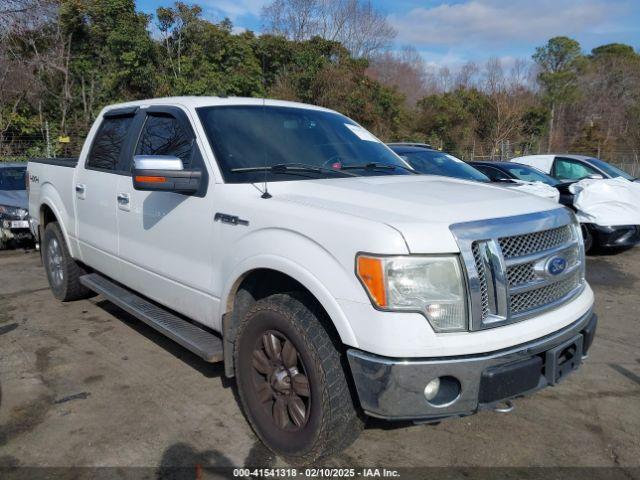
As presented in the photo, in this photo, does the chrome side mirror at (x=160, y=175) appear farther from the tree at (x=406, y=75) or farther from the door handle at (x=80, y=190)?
the tree at (x=406, y=75)

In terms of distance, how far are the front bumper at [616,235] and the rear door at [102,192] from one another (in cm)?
727

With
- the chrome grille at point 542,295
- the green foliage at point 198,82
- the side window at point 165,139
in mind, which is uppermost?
the green foliage at point 198,82

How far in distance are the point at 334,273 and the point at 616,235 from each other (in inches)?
300

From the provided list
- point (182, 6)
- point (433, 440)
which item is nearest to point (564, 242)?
point (433, 440)

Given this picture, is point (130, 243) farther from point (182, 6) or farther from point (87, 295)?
point (182, 6)

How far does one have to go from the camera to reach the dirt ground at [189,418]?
3.04 metres

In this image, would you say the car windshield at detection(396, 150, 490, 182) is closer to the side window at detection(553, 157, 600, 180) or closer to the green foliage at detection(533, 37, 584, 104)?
the side window at detection(553, 157, 600, 180)

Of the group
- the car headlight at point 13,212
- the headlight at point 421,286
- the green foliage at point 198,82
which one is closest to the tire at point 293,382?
the headlight at point 421,286

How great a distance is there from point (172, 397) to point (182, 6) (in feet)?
73.3

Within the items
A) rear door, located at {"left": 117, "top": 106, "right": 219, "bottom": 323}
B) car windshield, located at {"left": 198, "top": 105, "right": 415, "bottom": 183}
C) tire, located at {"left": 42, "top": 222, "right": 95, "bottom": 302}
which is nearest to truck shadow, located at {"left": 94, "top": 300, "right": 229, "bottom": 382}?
tire, located at {"left": 42, "top": 222, "right": 95, "bottom": 302}

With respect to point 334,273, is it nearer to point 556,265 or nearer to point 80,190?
point 556,265

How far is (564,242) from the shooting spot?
2.96 metres

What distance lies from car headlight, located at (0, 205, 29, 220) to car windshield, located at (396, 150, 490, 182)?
6140mm

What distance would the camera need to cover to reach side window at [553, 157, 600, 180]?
1136 centimetres
